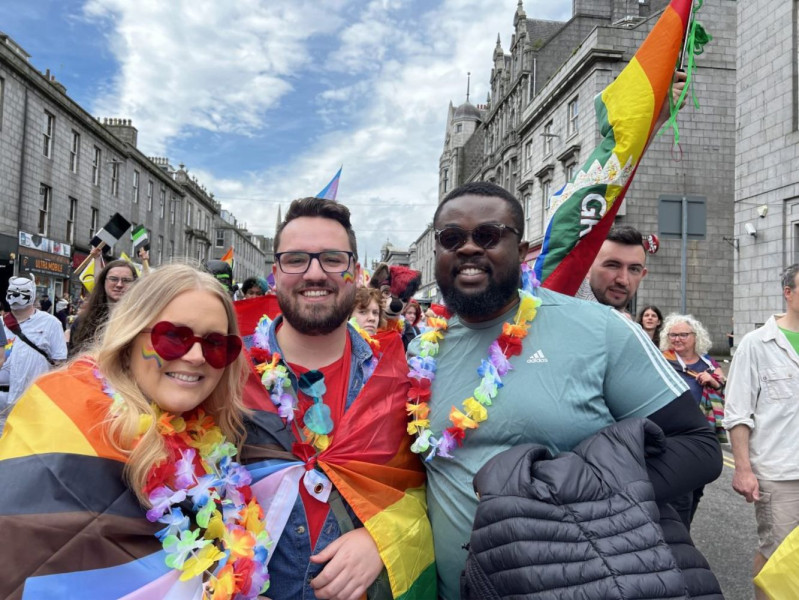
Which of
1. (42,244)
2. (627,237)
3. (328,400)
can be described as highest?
(42,244)


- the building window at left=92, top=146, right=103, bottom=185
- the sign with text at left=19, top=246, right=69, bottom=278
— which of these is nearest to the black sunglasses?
the sign with text at left=19, top=246, right=69, bottom=278

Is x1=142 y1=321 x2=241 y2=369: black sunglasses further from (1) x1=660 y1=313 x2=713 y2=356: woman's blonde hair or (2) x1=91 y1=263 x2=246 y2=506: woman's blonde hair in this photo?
(1) x1=660 y1=313 x2=713 y2=356: woman's blonde hair

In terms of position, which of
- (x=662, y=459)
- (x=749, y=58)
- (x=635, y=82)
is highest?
(x=749, y=58)

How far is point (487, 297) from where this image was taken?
6.85 ft

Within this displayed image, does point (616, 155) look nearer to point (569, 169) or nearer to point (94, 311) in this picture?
point (94, 311)

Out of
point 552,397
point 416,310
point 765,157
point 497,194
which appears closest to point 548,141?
point 765,157

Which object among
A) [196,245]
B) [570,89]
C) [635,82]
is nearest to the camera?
[635,82]

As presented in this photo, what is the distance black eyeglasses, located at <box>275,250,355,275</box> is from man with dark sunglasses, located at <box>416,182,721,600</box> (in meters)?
0.42

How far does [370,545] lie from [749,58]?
13.8 metres

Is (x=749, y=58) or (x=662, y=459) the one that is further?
(x=749, y=58)

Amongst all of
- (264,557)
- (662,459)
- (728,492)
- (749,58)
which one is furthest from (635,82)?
(749,58)

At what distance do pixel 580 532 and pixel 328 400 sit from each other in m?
1.08

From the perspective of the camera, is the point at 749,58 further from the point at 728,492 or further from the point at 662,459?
the point at 662,459

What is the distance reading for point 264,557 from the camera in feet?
5.88
